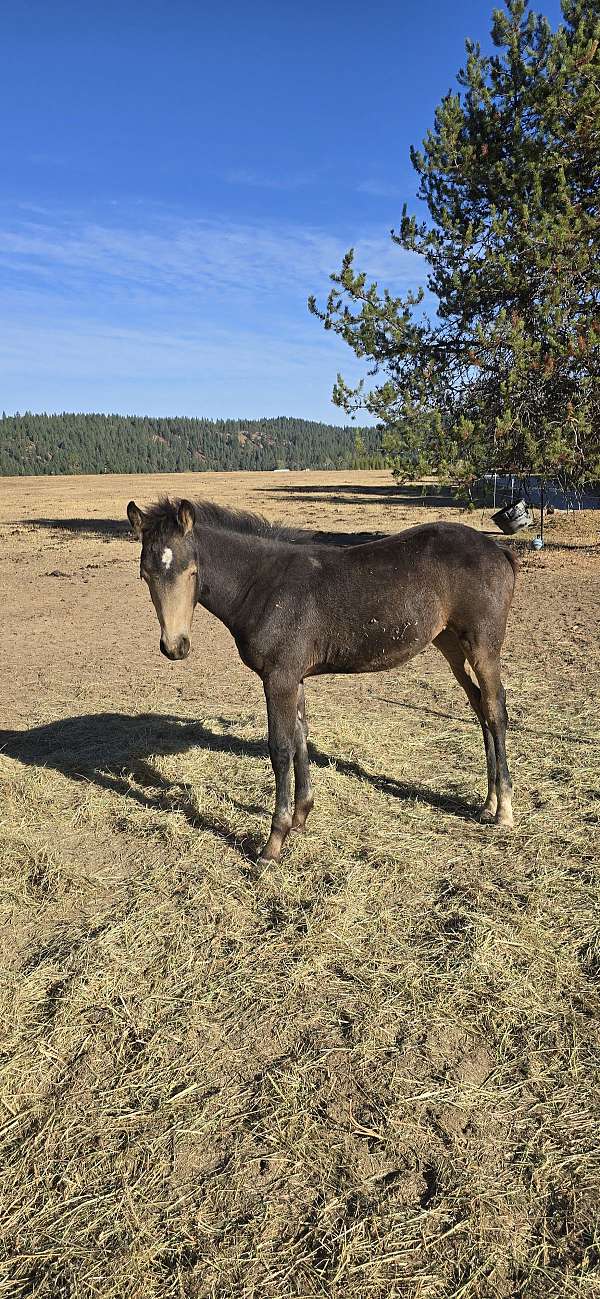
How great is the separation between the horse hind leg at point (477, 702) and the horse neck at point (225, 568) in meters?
1.52

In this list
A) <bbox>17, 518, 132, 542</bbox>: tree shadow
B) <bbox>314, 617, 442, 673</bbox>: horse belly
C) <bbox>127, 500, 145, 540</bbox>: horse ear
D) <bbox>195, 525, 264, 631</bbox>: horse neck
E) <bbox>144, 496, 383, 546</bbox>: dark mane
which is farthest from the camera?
<bbox>17, 518, 132, 542</bbox>: tree shadow

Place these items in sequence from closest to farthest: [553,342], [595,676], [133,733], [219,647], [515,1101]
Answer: [515,1101] < [133,733] < [595,676] < [219,647] < [553,342]

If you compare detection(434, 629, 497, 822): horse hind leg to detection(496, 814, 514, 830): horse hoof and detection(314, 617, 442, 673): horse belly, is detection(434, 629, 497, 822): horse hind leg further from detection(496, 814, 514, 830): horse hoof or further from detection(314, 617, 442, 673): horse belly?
detection(314, 617, 442, 673): horse belly

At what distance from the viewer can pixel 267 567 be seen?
15.4 feet

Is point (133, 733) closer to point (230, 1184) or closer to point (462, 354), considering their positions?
point (230, 1184)

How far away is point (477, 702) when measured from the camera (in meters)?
5.11

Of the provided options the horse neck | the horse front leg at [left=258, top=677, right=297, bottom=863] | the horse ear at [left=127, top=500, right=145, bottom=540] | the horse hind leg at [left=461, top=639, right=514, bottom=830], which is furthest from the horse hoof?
the horse ear at [left=127, top=500, right=145, bottom=540]

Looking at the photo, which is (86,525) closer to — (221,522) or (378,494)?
(378,494)

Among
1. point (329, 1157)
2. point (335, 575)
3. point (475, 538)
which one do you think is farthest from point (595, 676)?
point (329, 1157)

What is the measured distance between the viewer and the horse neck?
14.8ft

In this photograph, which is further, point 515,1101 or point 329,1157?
point 515,1101

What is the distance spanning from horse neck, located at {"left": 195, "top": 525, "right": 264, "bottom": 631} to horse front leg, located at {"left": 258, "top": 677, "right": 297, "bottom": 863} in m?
0.53

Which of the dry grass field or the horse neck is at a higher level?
the horse neck

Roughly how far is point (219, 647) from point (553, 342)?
7662 mm
